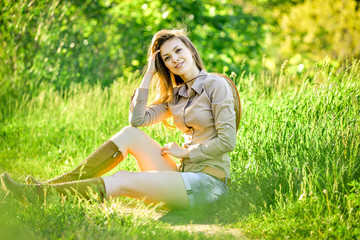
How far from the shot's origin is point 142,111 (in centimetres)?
344

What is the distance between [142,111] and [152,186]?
72 cm

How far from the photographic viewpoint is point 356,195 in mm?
2635

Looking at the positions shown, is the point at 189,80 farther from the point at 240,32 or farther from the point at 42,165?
the point at 240,32

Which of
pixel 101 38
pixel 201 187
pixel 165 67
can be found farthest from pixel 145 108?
pixel 101 38

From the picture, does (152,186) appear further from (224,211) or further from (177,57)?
(177,57)

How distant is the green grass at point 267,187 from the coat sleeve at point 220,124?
1.24 ft

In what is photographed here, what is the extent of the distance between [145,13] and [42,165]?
4212 millimetres

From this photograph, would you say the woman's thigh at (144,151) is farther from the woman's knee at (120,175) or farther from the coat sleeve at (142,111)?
the woman's knee at (120,175)

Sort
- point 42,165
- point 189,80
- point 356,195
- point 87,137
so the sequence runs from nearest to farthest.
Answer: point 356,195 → point 189,80 → point 42,165 → point 87,137

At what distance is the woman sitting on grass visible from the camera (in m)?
2.99

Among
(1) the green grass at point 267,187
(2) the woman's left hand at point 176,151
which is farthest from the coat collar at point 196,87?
(1) the green grass at point 267,187

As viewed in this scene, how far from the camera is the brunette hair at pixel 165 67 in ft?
11.2

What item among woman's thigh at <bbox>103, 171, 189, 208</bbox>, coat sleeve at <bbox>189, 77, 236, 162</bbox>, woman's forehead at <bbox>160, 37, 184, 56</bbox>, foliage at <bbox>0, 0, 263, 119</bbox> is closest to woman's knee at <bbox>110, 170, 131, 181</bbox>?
woman's thigh at <bbox>103, 171, 189, 208</bbox>

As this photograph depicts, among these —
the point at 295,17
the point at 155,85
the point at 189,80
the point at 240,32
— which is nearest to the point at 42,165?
the point at 155,85
